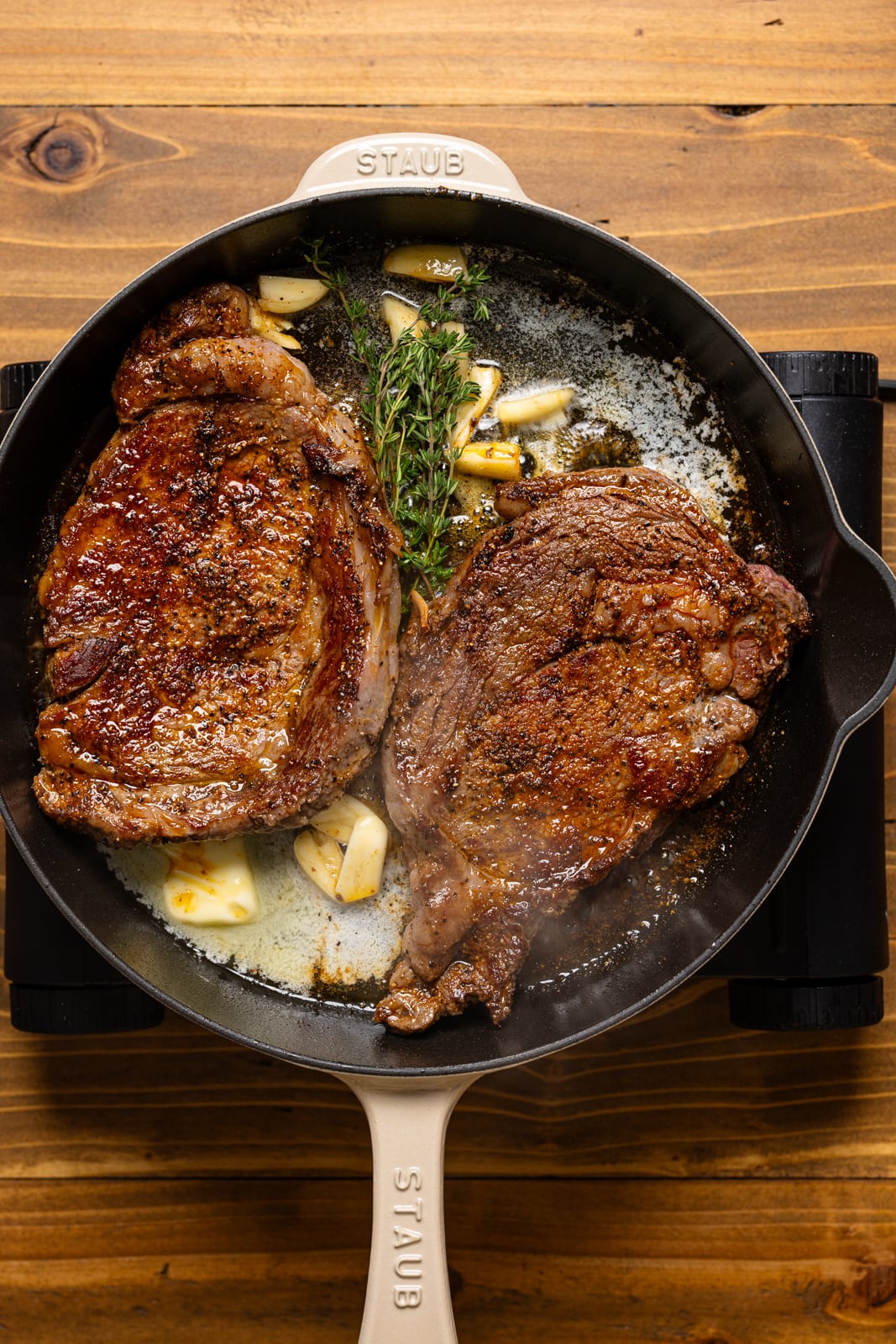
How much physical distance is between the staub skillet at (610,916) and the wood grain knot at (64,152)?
437 millimetres

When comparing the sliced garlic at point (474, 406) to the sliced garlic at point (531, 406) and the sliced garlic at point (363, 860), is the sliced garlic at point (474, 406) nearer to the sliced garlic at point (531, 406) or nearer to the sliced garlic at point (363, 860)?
the sliced garlic at point (531, 406)

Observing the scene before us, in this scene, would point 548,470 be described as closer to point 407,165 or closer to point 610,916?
point 407,165

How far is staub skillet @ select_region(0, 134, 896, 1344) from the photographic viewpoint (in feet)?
5.46

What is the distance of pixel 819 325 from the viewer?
1992 millimetres

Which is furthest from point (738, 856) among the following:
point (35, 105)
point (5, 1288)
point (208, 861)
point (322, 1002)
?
point (35, 105)

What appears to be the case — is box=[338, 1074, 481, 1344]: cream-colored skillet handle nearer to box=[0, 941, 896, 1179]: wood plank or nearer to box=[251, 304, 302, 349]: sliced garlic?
box=[0, 941, 896, 1179]: wood plank

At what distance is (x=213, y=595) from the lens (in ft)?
5.76

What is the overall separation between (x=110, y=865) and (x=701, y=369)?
1555mm

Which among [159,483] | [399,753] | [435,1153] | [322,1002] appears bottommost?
[435,1153]

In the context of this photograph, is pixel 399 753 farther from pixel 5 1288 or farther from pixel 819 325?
pixel 5 1288

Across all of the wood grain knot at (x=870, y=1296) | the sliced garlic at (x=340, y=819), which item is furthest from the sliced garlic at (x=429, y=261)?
the wood grain knot at (x=870, y=1296)

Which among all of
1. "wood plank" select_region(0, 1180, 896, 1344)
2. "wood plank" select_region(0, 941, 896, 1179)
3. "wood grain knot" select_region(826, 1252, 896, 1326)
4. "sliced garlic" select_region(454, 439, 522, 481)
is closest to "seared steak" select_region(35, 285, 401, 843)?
"sliced garlic" select_region(454, 439, 522, 481)

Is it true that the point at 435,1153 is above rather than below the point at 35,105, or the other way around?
below

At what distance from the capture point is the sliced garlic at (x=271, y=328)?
6.23 feet
